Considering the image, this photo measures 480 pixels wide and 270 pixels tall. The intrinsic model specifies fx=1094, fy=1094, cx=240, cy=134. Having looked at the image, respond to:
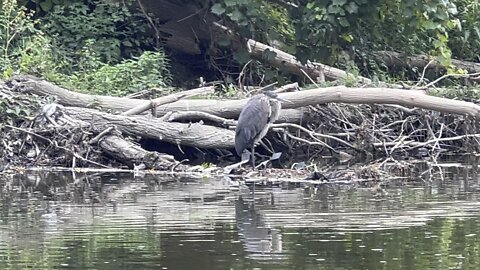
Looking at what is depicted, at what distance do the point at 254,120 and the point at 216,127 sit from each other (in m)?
1.25

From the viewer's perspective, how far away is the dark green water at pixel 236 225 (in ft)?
22.2

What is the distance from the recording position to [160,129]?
43.1 ft

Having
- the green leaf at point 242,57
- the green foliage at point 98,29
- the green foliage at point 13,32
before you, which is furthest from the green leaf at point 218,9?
the green foliage at point 13,32

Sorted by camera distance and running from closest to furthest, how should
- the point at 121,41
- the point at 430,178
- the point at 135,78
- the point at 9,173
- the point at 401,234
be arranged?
the point at 401,234, the point at 430,178, the point at 9,173, the point at 135,78, the point at 121,41

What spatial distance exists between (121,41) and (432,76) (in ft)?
Result: 16.6

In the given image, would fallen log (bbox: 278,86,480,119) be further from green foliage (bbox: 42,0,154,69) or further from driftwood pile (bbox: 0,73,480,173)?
green foliage (bbox: 42,0,154,69)

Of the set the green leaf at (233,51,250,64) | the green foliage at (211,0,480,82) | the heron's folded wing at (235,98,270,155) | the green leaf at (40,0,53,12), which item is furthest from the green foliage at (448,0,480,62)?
the green leaf at (40,0,53,12)

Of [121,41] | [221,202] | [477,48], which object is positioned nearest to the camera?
[221,202]

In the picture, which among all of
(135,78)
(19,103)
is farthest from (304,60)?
(19,103)

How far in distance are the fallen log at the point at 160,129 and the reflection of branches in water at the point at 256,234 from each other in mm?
3793

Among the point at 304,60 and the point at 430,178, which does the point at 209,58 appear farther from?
the point at 430,178

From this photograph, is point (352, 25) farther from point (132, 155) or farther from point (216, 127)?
point (132, 155)

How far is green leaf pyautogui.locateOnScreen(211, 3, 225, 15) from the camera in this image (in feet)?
50.7

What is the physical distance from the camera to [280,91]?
46.0ft
